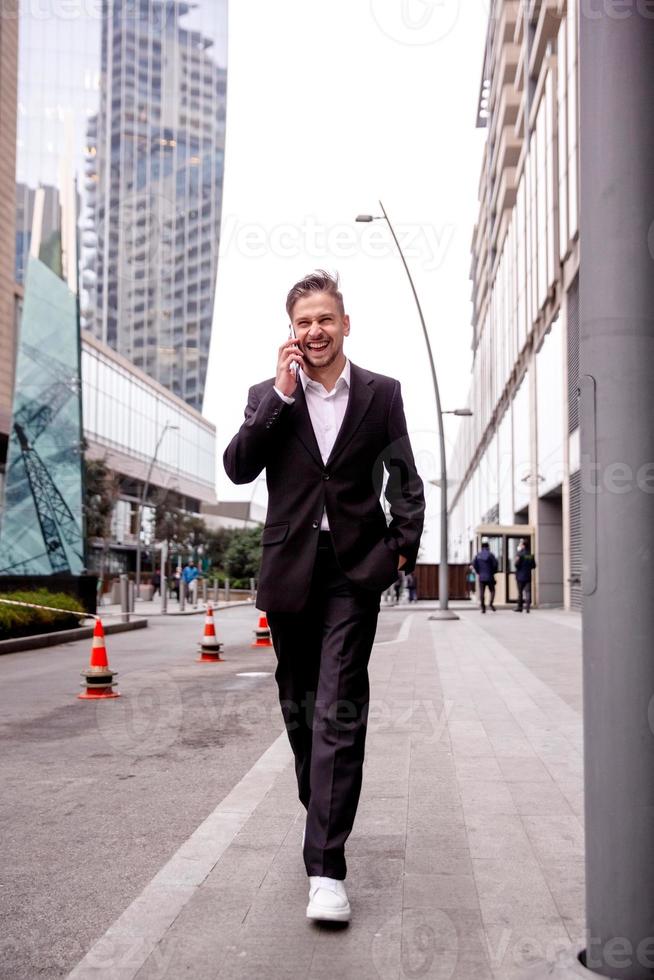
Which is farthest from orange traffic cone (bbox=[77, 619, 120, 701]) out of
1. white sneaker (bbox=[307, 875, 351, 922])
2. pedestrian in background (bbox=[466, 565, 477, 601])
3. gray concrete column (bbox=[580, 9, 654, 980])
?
pedestrian in background (bbox=[466, 565, 477, 601])

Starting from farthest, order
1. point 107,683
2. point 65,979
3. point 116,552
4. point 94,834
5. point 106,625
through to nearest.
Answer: point 116,552
point 106,625
point 107,683
point 94,834
point 65,979

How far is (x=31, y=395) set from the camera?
77.4 ft

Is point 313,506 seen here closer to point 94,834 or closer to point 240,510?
point 94,834

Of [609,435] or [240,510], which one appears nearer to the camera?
[609,435]

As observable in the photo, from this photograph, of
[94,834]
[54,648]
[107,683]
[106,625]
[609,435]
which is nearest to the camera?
[609,435]

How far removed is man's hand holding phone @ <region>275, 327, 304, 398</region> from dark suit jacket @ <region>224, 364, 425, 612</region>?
0.04 m

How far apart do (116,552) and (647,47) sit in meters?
71.9

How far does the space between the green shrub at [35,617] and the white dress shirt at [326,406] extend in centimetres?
1267

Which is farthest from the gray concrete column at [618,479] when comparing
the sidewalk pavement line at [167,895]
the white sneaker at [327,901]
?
the sidewalk pavement line at [167,895]

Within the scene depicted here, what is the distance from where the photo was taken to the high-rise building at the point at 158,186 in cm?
13038

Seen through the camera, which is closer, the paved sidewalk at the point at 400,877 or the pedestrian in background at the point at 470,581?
the paved sidewalk at the point at 400,877

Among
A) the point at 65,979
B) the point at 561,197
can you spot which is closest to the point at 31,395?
the point at 561,197

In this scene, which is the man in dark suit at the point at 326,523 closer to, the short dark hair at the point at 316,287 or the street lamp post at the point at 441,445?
the short dark hair at the point at 316,287

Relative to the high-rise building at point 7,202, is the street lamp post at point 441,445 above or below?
below
